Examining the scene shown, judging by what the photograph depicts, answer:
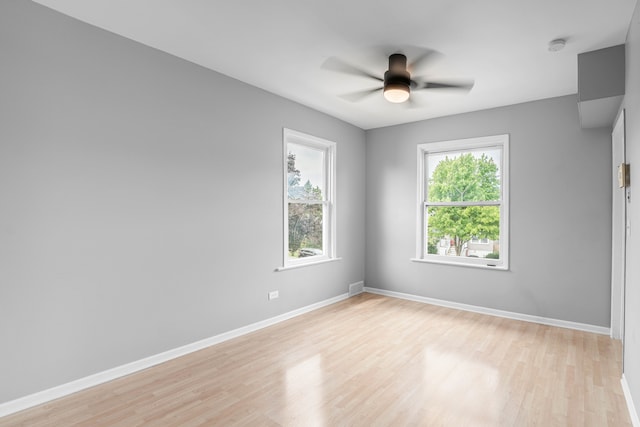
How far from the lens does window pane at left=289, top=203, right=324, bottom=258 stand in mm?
4505

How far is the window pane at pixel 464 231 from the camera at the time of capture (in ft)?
15.2

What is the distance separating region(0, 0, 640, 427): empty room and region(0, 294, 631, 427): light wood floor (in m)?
0.02

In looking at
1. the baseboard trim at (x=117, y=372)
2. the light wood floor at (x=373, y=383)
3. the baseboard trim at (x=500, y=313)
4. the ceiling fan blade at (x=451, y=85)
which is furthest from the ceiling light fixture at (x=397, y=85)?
the baseboard trim at (x=500, y=313)

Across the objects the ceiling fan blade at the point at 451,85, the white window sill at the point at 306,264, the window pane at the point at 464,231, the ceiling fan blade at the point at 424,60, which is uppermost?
the ceiling fan blade at the point at 424,60

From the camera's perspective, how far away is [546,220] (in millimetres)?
4156

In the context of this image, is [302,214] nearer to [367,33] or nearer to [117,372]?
[367,33]

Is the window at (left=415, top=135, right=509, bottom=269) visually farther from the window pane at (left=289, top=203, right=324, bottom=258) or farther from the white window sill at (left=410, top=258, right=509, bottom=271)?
the window pane at (left=289, top=203, right=324, bottom=258)

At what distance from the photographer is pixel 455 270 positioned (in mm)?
4824

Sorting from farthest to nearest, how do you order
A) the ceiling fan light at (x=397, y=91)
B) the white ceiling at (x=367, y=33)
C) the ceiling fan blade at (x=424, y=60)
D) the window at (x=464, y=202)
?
the window at (x=464, y=202), the ceiling fan blade at (x=424, y=60), the ceiling fan light at (x=397, y=91), the white ceiling at (x=367, y=33)

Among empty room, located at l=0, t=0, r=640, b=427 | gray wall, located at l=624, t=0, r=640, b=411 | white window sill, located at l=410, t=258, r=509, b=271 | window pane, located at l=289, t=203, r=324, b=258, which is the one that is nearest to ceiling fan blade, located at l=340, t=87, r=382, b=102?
empty room, located at l=0, t=0, r=640, b=427

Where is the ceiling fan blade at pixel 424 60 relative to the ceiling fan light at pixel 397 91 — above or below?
above

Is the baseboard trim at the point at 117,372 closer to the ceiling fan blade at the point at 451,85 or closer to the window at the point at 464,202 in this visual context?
the window at the point at 464,202

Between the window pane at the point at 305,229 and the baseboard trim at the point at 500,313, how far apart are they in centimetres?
145

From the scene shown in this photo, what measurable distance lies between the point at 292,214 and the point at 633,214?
10.9 ft
